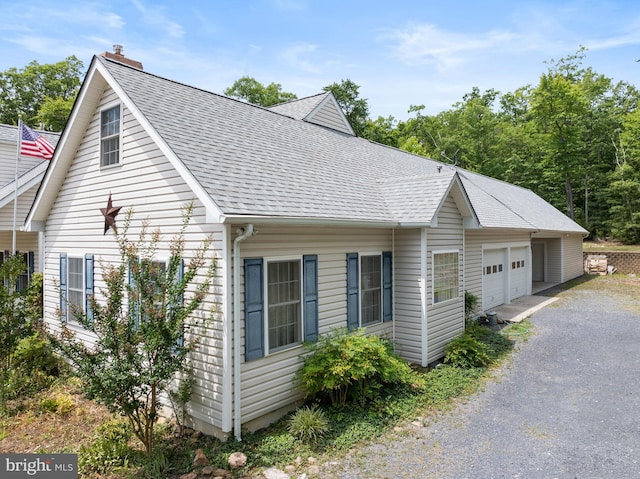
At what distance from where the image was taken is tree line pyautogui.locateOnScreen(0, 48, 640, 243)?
34.6 m

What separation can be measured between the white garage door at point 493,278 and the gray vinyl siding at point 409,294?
627cm

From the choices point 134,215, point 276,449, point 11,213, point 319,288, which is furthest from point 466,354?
point 11,213

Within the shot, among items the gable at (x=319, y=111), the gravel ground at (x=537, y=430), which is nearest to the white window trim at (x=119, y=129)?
the gable at (x=319, y=111)

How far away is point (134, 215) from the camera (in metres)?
7.49

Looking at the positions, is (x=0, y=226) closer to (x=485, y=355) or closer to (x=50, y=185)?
(x=50, y=185)

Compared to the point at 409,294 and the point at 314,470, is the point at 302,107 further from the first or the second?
the point at 314,470

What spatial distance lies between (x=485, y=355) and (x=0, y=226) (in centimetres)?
1426

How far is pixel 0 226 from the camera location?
1211 centimetres

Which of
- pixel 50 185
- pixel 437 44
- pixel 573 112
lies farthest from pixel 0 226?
pixel 573 112

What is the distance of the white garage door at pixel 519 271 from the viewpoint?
1691 centimetres

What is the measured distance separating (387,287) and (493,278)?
26.0ft

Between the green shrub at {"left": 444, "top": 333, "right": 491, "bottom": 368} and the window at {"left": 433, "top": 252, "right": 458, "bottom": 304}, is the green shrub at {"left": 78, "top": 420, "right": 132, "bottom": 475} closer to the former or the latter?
the green shrub at {"left": 444, "top": 333, "right": 491, "bottom": 368}

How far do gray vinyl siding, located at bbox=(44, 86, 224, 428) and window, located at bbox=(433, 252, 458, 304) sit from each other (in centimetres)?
542

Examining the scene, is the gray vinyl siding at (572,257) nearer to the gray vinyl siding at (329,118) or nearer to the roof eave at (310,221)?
the gray vinyl siding at (329,118)
